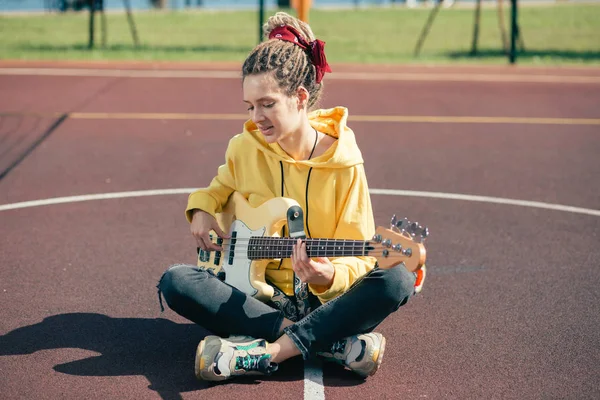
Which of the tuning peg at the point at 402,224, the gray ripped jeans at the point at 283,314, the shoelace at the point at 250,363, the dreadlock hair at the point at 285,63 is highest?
the dreadlock hair at the point at 285,63

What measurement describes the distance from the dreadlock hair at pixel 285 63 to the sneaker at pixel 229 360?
117 cm

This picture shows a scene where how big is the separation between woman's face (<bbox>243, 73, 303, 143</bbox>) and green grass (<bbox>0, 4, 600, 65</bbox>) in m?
11.2

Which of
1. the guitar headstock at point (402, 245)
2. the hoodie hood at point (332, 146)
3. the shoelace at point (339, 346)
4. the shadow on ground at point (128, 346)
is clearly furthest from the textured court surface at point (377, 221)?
the hoodie hood at point (332, 146)

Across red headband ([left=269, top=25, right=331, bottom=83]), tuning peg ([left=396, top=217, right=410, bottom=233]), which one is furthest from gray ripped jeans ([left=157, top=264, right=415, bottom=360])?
red headband ([left=269, top=25, right=331, bottom=83])

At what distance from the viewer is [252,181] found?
482cm

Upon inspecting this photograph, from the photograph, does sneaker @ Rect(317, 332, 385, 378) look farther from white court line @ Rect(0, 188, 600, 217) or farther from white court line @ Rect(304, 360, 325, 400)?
white court line @ Rect(0, 188, 600, 217)

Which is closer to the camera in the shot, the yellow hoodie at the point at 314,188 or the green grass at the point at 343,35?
the yellow hoodie at the point at 314,188

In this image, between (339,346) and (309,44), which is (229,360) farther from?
(309,44)

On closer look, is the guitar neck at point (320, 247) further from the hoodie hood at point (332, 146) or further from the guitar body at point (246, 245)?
the hoodie hood at point (332, 146)

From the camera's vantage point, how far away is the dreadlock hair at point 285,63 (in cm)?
453

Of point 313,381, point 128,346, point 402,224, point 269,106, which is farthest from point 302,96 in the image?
point 128,346

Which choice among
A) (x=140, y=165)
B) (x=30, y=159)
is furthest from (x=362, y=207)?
(x=30, y=159)

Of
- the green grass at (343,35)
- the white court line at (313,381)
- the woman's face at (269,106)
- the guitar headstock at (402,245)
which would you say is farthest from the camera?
the green grass at (343,35)

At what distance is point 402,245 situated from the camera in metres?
4.00
